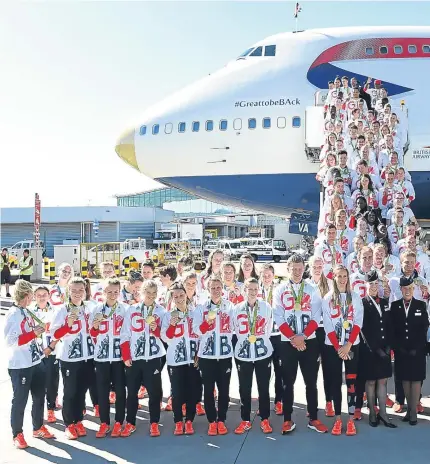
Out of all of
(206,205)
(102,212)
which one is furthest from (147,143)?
(206,205)

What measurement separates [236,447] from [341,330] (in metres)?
1.60

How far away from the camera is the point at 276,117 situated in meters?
14.7

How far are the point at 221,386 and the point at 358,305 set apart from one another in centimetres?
168

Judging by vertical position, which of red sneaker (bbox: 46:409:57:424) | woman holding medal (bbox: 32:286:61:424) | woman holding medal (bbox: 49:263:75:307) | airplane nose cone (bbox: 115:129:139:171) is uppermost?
airplane nose cone (bbox: 115:129:139:171)

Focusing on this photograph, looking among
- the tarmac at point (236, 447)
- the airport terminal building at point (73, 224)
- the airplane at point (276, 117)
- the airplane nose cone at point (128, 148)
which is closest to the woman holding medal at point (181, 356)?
the tarmac at point (236, 447)

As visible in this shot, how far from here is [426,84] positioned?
46.7 ft

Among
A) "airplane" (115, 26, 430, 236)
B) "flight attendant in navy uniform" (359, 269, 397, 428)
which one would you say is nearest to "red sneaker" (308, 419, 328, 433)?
"flight attendant in navy uniform" (359, 269, 397, 428)

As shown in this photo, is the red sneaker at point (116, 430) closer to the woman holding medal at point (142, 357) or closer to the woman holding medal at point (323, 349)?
the woman holding medal at point (142, 357)

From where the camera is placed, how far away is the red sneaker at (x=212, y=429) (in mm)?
5266

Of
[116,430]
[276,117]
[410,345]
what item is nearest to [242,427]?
[116,430]

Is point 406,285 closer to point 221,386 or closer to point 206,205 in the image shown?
point 221,386

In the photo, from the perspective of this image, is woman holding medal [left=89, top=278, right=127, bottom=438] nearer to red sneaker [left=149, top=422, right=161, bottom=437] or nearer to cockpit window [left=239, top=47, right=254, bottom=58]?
red sneaker [left=149, top=422, right=161, bottom=437]

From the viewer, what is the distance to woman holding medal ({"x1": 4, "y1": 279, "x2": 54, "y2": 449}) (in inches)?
199

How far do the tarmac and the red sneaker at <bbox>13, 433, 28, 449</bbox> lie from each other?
6 cm
